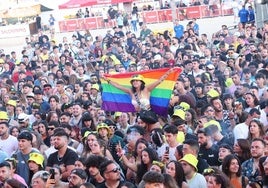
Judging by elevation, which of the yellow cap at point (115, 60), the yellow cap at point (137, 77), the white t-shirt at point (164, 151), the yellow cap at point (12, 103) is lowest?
the white t-shirt at point (164, 151)

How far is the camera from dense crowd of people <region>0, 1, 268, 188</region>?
871cm

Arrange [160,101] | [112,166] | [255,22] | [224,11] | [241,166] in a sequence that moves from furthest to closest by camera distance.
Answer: [224,11], [255,22], [160,101], [241,166], [112,166]

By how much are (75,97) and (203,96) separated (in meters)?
3.37

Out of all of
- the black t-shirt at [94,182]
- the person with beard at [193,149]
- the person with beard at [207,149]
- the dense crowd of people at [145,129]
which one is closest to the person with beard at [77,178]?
the dense crowd of people at [145,129]

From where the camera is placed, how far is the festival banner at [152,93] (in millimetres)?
13047

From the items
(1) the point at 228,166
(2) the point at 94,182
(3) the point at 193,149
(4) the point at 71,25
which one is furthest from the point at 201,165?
(4) the point at 71,25

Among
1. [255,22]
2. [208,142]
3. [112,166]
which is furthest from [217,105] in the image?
[255,22]

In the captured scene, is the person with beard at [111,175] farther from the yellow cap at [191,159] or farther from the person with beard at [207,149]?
the person with beard at [207,149]

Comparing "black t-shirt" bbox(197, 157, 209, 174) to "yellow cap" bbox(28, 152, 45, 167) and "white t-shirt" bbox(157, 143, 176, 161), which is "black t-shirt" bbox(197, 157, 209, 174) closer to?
"white t-shirt" bbox(157, 143, 176, 161)

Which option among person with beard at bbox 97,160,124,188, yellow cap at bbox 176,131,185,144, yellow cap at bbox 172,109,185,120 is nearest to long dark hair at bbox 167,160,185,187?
person with beard at bbox 97,160,124,188

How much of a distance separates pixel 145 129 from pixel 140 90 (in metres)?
1.93

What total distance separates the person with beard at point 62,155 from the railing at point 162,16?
24.7 m

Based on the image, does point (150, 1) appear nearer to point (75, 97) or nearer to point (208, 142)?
point (75, 97)

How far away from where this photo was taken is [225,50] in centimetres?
2052
